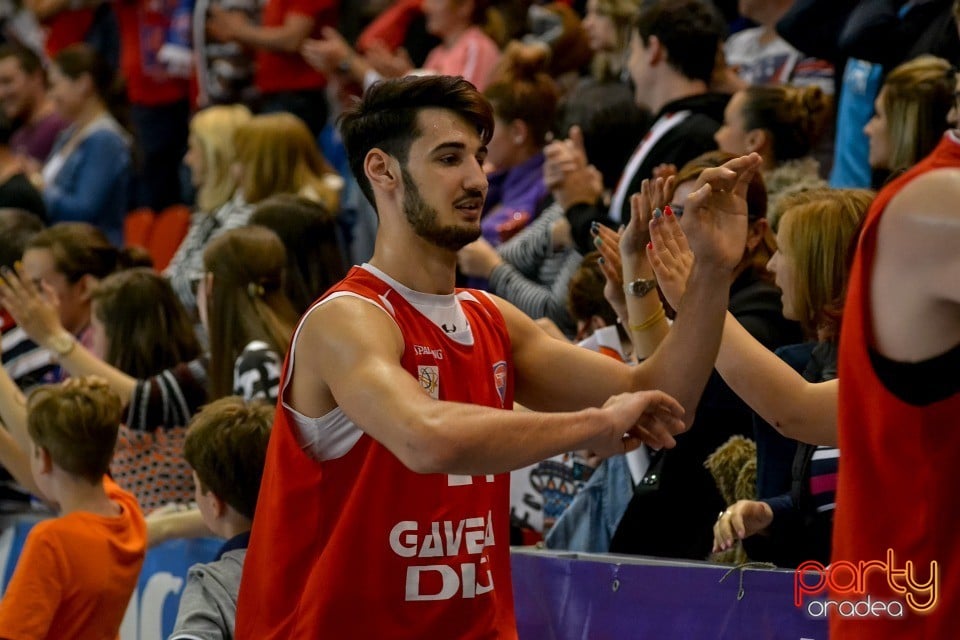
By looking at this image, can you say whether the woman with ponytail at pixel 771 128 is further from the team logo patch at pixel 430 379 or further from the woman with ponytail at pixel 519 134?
the team logo patch at pixel 430 379

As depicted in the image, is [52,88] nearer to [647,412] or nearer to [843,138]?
[843,138]

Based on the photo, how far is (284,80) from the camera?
982 cm

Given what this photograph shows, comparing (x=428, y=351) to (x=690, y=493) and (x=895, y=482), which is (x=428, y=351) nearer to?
(x=895, y=482)

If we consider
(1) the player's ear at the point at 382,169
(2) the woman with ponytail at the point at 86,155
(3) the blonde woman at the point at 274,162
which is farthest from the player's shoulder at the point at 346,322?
(2) the woman with ponytail at the point at 86,155

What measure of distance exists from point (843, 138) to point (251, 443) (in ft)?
9.53

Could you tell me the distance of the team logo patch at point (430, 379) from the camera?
3.41 m

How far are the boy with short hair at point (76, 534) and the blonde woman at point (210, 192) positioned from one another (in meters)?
2.44

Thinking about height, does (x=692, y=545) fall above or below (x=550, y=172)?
below

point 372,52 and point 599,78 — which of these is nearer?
point 599,78

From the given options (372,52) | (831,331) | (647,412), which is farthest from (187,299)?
(647,412)

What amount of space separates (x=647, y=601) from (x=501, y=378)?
836 mm

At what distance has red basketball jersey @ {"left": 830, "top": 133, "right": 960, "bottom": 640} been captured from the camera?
2.70m

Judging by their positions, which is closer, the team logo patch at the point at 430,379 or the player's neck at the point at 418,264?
the team logo patch at the point at 430,379

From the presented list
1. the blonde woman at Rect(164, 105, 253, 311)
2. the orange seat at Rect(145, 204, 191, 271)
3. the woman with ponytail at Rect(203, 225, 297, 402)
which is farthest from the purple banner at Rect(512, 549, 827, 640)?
the orange seat at Rect(145, 204, 191, 271)
